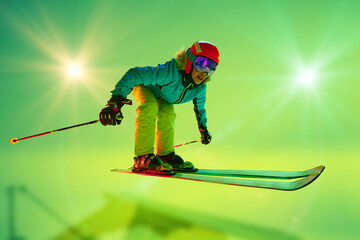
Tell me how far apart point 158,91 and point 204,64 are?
1.76ft

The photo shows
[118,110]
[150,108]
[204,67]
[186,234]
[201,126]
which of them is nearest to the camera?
[118,110]

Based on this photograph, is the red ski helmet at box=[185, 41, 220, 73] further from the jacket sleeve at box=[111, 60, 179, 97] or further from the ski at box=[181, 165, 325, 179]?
the ski at box=[181, 165, 325, 179]

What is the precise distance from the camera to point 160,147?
2.23 meters

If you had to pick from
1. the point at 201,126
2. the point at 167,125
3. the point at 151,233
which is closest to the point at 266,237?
the point at 151,233

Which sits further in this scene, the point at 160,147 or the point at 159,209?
the point at 159,209

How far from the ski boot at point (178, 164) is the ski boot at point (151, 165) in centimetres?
29

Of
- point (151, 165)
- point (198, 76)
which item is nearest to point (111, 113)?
point (151, 165)

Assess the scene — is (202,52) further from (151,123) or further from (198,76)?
(151,123)

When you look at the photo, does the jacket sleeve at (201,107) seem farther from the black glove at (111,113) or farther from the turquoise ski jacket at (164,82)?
the black glove at (111,113)

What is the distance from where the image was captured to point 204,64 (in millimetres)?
1812

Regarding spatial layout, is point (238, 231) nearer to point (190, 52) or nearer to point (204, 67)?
point (204, 67)

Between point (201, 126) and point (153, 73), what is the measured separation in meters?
0.89

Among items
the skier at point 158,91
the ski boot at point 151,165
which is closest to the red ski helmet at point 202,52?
the skier at point 158,91

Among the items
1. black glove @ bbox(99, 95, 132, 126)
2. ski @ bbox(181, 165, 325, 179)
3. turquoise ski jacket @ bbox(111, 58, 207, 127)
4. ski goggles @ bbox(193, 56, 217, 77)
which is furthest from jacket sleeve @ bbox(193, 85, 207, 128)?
black glove @ bbox(99, 95, 132, 126)
